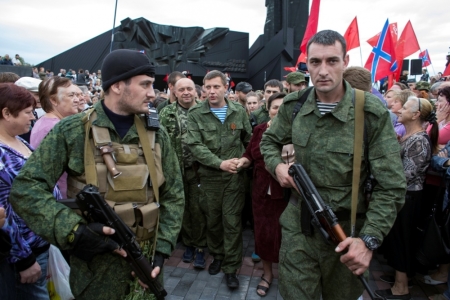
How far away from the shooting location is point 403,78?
1303cm

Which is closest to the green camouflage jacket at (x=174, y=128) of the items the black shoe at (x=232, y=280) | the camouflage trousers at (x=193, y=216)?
the camouflage trousers at (x=193, y=216)

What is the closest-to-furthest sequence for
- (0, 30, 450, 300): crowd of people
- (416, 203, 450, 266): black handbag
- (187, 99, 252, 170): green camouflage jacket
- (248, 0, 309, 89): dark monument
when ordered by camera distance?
(0, 30, 450, 300): crowd of people < (416, 203, 450, 266): black handbag < (187, 99, 252, 170): green camouflage jacket < (248, 0, 309, 89): dark monument

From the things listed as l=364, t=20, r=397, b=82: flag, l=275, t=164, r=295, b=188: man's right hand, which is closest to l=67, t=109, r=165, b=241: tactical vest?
l=275, t=164, r=295, b=188: man's right hand

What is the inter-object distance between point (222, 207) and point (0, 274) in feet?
7.24

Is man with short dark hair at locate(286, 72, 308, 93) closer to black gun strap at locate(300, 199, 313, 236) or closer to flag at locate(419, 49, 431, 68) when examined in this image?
black gun strap at locate(300, 199, 313, 236)

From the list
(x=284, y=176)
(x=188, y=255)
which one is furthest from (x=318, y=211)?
(x=188, y=255)

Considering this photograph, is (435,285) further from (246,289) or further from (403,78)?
(403,78)

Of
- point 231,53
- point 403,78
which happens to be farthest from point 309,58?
point 231,53

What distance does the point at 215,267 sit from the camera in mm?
3768

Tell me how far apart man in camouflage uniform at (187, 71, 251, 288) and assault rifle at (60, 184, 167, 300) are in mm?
1815

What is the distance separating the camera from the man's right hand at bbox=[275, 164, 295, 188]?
6.95ft

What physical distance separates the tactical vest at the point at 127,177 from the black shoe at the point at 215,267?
1.97 m

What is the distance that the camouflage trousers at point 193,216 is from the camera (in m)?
3.94

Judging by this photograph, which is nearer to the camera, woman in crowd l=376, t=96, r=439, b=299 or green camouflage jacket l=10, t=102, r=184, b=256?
green camouflage jacket l=10, t=102, r=184, b=256
